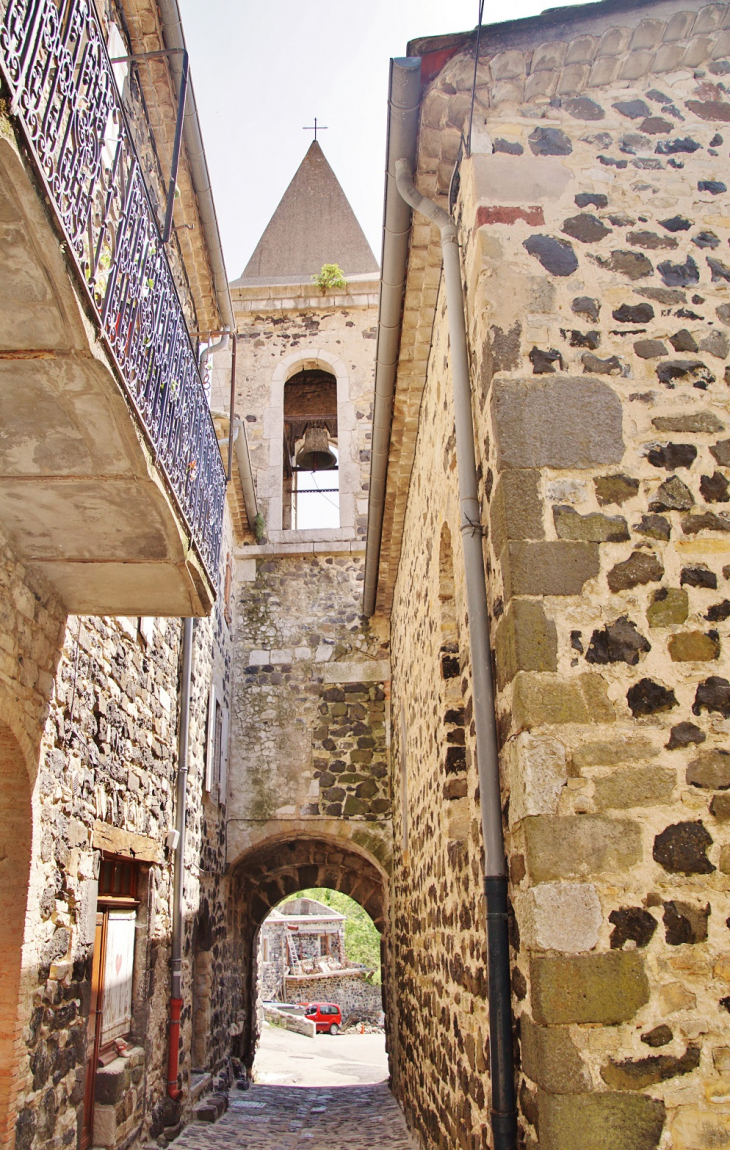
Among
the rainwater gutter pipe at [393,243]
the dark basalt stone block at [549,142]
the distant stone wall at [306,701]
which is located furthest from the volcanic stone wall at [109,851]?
the dark basalt stone block at [549,142]

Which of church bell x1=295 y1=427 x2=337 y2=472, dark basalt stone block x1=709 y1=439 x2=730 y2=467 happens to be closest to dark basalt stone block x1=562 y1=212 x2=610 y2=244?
dark basalt stone block x1=709 y1=439 x2=730 y2=467

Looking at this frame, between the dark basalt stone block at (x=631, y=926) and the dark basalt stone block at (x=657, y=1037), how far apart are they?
0.80ft

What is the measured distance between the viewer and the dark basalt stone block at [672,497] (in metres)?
3.27

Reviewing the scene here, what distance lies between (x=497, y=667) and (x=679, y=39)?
10.6ft

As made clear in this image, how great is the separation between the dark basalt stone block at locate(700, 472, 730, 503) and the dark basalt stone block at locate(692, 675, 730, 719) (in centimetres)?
73

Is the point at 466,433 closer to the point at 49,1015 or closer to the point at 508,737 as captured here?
the point at 508,737

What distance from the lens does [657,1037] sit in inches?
102

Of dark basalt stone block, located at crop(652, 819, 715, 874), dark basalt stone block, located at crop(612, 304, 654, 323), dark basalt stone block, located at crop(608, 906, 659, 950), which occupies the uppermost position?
dark basalt stone block, located at crop(612, 304, 654, 323)

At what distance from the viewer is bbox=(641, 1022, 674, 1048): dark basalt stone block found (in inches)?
102

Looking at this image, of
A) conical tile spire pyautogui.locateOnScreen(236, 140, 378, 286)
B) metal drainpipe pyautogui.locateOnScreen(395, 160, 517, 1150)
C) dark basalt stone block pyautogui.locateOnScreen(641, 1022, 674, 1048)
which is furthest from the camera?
conical tile spire pyautogui.locateOnScreen(236, 140, 378, 286)

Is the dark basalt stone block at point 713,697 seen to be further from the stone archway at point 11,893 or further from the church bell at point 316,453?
the church bell at point 316,453

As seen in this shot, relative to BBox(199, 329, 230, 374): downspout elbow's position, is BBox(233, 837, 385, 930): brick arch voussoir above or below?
below

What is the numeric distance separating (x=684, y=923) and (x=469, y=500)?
1801 mm

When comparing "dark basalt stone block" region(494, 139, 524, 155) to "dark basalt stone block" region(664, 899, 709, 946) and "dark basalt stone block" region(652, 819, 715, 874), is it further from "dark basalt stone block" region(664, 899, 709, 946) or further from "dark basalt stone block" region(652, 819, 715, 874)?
"dark basalt stone block" region(664, 899, 709, 946)
